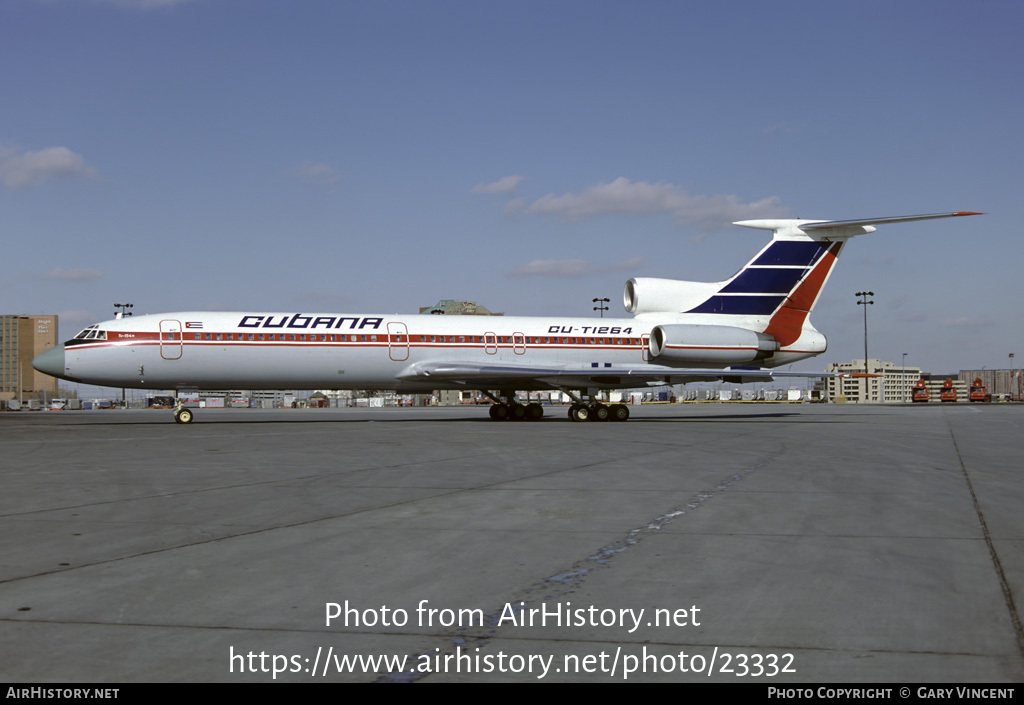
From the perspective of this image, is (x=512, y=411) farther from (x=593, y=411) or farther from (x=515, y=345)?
(x=593, y=411)

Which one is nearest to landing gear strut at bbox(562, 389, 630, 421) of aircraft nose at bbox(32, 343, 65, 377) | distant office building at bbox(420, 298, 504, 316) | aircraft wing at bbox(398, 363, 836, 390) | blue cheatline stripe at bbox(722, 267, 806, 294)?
aircraft wing at bbox(398, 363, 836, 390)

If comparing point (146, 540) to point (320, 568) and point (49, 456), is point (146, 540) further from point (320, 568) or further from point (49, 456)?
point (49, 456)

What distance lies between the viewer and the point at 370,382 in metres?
30.3

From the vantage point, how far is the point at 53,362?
27.8 m

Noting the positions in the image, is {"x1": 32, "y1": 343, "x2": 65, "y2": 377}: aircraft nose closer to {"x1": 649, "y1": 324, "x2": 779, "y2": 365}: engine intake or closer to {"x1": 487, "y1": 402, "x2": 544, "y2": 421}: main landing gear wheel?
{"x1": 487, "y1": 402, "x2": 544, "y2": 421}: main landing gear wheel

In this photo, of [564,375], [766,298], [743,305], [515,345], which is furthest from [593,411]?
[766,298]

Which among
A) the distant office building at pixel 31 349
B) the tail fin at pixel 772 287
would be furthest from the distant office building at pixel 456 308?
the tail fin at pixel 772 287

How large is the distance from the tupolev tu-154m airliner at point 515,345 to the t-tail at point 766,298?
45 millimetres

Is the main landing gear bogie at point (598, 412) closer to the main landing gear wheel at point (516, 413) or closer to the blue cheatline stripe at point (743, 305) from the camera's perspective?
the main landing gear wheel at point (516, 413)

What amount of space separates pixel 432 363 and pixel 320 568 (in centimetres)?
2411

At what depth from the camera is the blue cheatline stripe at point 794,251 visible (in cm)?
3278

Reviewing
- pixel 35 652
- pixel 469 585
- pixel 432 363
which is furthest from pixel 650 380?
pixel 35 652

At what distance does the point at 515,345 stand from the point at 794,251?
11652 millimetres

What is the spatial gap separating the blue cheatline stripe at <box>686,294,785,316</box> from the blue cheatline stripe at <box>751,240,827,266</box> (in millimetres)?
1615
